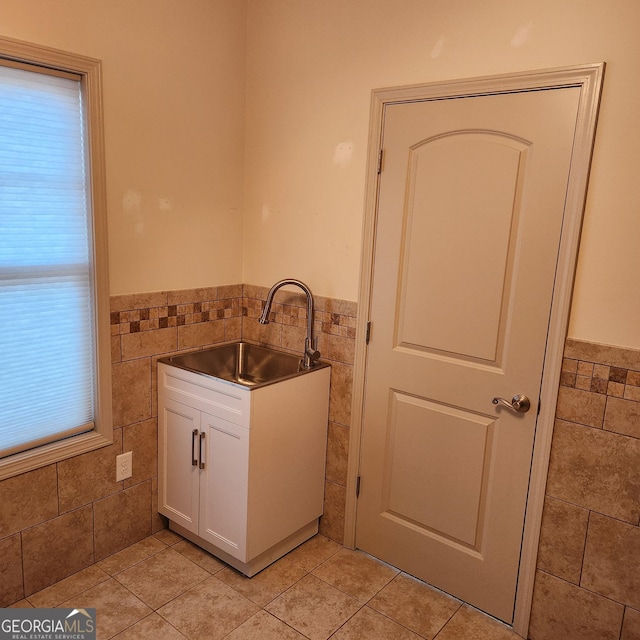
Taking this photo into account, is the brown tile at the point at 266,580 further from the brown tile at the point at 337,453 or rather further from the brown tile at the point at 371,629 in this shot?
the brown tile at the point at 337,453

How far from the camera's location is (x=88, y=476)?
2.35 meters

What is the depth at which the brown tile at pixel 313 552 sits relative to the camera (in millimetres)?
2521

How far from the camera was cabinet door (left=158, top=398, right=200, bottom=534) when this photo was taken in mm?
2484

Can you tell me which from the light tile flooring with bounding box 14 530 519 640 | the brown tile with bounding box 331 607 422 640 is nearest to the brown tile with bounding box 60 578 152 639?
the light tile flooring with bounding box 14 530 519 640

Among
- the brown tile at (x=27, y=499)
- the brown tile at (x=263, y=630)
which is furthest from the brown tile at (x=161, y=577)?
the brown tile at (x=27, y=499)

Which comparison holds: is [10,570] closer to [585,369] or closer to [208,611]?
[208,611]

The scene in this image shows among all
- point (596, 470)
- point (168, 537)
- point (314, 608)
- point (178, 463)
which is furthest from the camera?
point (168, 537)

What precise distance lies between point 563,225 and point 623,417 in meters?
0.69

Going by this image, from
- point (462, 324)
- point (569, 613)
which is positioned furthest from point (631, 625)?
point (462, 324)

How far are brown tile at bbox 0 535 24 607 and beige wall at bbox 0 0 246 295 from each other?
1096 millimetres

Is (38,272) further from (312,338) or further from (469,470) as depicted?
(469,470)

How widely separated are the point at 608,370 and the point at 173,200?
1.96 m

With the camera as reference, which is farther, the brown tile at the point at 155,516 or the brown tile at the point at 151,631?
the brown tile at the point at 155,516

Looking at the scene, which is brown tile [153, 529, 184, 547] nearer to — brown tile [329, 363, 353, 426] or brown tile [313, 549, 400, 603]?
brown tile [313, 549, 400, 603]
